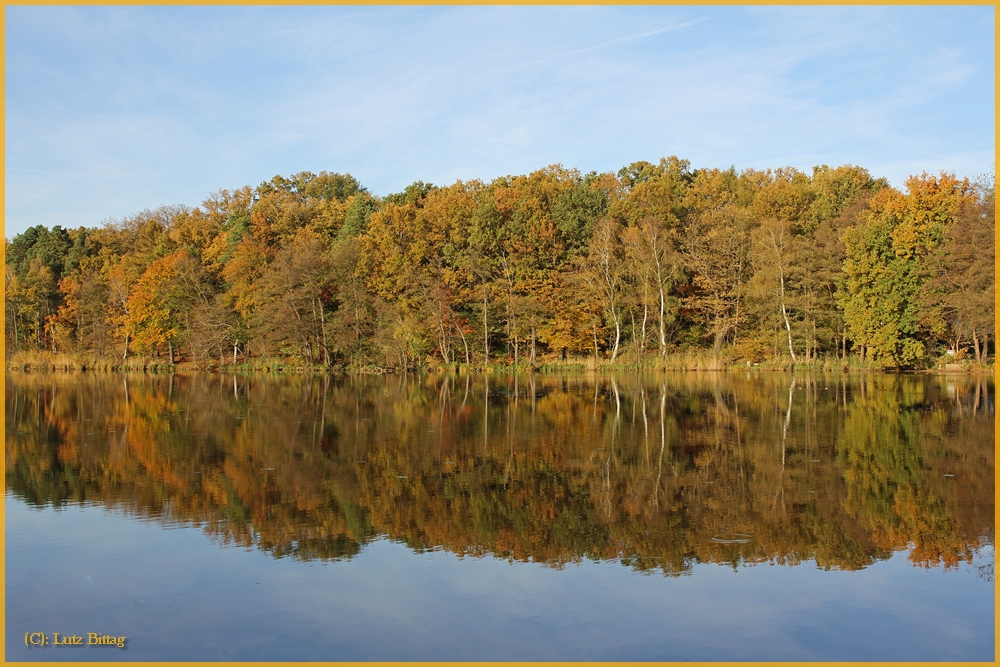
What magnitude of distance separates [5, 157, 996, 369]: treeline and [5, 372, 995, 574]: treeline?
1663 cm

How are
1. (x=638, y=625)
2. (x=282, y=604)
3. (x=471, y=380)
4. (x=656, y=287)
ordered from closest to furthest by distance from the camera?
(x=638, y=625) → (x=282, y=604) → (x=471, y=380) → (x=656, y=287)

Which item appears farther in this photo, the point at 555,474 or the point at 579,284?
the point at 579,284

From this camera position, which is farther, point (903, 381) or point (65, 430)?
point (903, 381)

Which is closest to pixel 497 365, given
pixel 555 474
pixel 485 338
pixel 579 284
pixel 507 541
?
pixel 485 338

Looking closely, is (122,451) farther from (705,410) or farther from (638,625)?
(705,410)

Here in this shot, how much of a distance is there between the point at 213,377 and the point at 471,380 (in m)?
15.1

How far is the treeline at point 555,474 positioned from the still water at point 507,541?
0.21 ft

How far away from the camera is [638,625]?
712cm

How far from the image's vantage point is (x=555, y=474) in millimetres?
13594

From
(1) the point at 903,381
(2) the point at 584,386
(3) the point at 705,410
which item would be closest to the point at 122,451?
(3) the point at 705,410

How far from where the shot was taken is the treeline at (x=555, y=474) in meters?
9.72

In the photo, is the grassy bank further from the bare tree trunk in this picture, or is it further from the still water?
the still water

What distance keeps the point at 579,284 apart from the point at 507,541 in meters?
41.3

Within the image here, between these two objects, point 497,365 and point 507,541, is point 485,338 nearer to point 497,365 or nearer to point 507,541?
point 497,365
